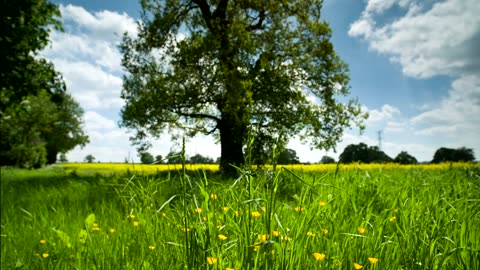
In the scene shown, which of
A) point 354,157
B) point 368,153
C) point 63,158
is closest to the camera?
point 354,157

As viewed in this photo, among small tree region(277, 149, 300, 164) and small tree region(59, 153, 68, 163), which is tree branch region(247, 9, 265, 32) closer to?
small tree region(277, 149, 300, 164)

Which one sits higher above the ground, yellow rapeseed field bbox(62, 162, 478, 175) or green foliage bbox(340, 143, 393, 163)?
green foliage bbox(340, 143, 393, 163)

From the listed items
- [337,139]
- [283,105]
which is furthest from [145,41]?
[337,139]

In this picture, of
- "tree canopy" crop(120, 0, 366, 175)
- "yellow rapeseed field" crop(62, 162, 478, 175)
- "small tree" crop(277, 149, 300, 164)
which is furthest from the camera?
"tree canopy" crop(120, 0, 366, 175)

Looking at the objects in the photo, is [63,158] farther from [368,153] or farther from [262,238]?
[262,238]

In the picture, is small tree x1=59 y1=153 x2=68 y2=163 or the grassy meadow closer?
the grassy meadow

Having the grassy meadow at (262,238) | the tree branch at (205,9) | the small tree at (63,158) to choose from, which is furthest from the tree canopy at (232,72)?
the small tree at (63,158)

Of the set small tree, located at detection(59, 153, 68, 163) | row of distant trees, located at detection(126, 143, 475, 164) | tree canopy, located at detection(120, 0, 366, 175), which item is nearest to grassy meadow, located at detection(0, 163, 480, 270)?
row of distant trees, located at detection(126, 143, 475, 164)

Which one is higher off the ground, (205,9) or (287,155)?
(205,9)

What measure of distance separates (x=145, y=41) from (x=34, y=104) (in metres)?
36.8

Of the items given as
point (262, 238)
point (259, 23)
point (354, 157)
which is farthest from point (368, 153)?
point (262, 238)

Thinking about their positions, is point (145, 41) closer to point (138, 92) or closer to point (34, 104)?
point (138, 92)

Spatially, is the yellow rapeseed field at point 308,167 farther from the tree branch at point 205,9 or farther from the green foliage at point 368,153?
the tree branch at point 205,9

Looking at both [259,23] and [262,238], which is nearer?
[262,238]
